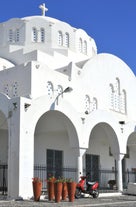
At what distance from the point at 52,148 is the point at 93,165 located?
3672 mm

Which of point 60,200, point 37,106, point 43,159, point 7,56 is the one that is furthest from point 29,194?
point 7,56

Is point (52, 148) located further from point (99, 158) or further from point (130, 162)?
point (130, 162)

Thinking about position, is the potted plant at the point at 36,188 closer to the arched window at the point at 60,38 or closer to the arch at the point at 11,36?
the arched window at the point at 60,38

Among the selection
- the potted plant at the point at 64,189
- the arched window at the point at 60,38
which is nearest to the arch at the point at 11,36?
the arched window at the point at 60,38

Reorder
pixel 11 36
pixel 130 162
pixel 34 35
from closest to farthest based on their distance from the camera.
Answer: pixel 34 35 < pixel 11 36 < pixel 130 162

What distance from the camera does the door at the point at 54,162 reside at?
63.0 feet

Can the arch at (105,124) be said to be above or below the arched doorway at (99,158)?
above

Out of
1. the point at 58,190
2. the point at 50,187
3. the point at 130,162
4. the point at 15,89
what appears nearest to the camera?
the point at 58,190

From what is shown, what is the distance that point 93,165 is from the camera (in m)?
21.8

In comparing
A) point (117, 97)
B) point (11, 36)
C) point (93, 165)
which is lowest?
point (93, 165)

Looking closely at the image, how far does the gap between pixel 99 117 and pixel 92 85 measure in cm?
385

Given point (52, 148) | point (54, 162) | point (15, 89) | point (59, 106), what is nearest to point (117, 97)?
point (52, 148)

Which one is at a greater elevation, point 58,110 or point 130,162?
point 58,110

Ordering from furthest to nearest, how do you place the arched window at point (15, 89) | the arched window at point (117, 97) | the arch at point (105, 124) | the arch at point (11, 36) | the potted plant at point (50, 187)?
the arch at point (11, 36)
the arched window at point (117, 97)
the arched window at point (15, 89)
the arch at point (105, 124)
the potted plant at point (50, 187)
